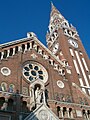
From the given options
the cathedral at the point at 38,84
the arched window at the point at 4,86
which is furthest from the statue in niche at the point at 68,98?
the arched window at the point at 4,86

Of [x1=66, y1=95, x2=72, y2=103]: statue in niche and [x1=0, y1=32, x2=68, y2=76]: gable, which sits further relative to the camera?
[x1=0, y1=32, x2=68, y2=76]: gable

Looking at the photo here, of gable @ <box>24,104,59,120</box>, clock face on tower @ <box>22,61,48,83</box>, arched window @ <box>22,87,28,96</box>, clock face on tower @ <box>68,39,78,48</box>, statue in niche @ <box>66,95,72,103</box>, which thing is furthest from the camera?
clock face on tower @ <box>68,39,78,48</box>

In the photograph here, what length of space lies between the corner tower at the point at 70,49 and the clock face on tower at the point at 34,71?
10.8ft

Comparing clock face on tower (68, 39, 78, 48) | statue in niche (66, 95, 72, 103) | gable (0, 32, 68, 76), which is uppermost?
clock face on tower (68, 39, 78, 48)

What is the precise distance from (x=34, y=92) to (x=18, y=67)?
3207mm

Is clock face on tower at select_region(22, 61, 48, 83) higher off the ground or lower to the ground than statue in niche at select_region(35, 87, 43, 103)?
higher

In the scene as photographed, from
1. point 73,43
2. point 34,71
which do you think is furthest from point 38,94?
point 73,43

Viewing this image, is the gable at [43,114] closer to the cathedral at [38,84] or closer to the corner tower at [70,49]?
the cathedral at [38,84]

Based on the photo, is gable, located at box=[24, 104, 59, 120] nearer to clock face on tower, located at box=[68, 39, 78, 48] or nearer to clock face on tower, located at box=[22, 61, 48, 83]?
clock face on tower, located at box=[22, 61, 48, 83]

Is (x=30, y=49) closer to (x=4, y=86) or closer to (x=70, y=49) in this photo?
(x=4, y=86)

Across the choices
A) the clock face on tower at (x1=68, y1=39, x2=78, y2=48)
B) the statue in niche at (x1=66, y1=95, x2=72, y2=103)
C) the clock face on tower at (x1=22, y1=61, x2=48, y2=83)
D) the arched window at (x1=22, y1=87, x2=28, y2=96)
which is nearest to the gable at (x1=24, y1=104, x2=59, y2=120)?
the arched window at (x1=22, y1=87, x2=28, y2=96)

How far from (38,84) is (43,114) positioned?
348 cm

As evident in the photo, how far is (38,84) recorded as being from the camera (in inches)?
892

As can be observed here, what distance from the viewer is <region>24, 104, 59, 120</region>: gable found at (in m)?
19.5
